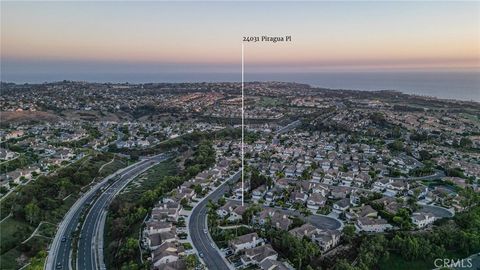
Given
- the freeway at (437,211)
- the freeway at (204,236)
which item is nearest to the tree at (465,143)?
the freeway at (437,211)

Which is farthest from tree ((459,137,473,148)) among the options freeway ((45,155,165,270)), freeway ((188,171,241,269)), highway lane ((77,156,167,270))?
highway lane ((77,156,167,270))

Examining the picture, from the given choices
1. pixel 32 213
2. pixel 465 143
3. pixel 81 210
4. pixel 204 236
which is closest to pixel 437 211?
pixel 204 236

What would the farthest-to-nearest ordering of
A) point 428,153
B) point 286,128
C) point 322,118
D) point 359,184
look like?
point 322,118
point 286,128
point 428,153
point 359,184

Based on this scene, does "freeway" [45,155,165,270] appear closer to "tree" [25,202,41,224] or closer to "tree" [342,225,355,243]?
"tree" [25,202,41,224]

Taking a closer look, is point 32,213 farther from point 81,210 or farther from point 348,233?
point 348,233

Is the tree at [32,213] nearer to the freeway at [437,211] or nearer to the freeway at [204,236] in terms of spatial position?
the freeway at [204,236]

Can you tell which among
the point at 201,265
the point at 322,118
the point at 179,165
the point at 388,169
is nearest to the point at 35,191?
the point at 179,165

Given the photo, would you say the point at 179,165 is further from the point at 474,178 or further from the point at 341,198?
the point at 474,178
